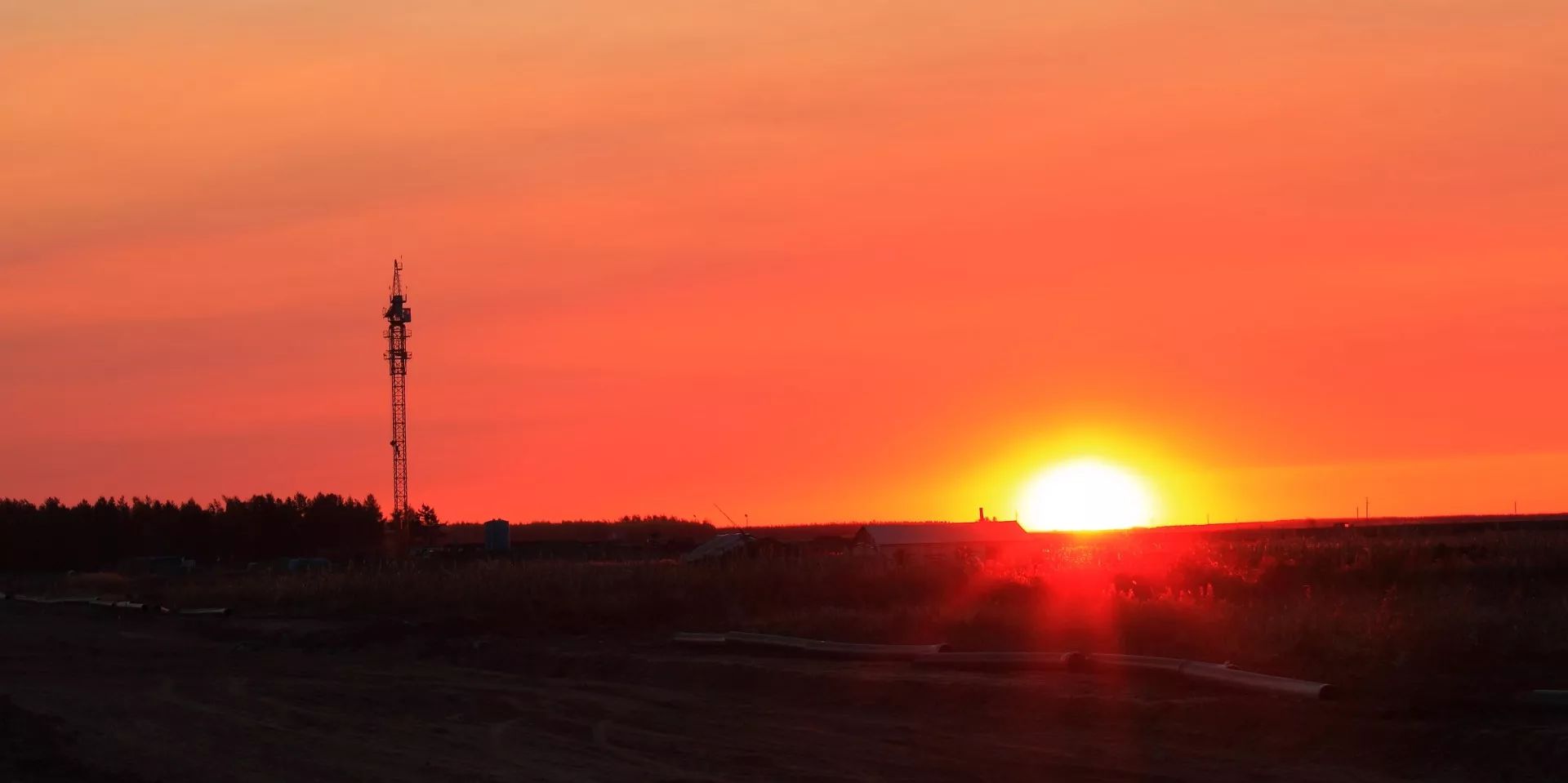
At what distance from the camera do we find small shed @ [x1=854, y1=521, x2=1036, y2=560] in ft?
203

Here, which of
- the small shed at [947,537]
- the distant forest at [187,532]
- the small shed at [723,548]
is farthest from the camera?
the distant forest at [187,532]

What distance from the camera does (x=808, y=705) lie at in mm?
19672

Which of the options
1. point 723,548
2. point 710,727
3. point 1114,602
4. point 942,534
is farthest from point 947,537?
point 710,727

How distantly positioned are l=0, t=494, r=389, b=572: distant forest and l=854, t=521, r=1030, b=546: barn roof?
127 feet

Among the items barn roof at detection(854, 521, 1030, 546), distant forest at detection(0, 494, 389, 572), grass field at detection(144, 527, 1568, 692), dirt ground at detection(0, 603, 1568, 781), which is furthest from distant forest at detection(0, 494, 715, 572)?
dirt ground at detection(0, 603, 1568, 781)

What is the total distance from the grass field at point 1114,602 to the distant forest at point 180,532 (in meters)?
45.8

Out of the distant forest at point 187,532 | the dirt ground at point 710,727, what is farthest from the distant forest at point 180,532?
the dirt ground at point 710,727

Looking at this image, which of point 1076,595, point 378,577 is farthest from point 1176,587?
point 378,577

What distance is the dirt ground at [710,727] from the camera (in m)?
14.2

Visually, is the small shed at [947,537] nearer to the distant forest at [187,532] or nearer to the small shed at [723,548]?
the small shed at [723,548]

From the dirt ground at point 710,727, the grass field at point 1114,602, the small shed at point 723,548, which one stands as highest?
the small shed at point 723,548

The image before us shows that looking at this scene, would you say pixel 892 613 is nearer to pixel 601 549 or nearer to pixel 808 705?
pixel 808 705

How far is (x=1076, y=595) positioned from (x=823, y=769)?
14.6 meters

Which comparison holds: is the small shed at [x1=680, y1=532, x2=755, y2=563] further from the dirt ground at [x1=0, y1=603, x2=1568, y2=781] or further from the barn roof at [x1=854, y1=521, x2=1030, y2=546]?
the dirt ground at [x1=0, y1=603, x2=1568, y2=781]
